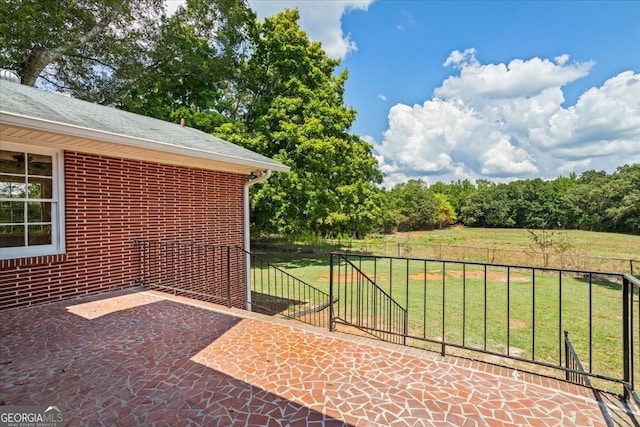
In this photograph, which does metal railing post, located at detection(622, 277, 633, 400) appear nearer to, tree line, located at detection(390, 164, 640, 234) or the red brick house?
the red brick house

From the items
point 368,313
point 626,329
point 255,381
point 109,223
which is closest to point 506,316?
→ point 368,313

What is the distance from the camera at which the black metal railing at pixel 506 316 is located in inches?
177

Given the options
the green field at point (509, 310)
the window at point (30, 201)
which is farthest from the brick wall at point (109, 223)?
the green field at point (509, 310)

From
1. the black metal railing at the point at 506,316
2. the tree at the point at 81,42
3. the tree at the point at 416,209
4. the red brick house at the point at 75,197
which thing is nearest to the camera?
the red brick house at the point at 75,197

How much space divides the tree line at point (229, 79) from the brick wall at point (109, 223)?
267 inches

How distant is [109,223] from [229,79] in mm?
11873

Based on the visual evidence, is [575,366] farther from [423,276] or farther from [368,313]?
[423,276]

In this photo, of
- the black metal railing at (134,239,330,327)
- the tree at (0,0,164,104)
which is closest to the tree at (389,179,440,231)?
the tree at (0,0,164,104)

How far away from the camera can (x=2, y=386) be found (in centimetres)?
232

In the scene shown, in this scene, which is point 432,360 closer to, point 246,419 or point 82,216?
point 246,419

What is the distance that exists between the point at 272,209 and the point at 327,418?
1197 cm

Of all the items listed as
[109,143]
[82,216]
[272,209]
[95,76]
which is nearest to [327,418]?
[109,143]

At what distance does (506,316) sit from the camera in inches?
356

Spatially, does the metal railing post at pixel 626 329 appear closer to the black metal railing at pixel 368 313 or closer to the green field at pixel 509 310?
the green field at pixel 509 310
